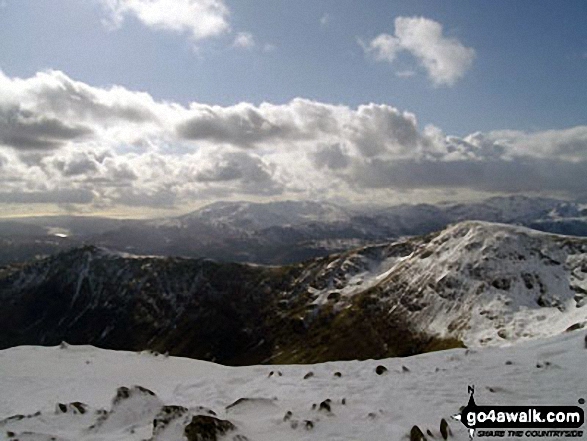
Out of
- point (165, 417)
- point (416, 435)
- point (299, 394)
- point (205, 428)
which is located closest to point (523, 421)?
point (416, 435)

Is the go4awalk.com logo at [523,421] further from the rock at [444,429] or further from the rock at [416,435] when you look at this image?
the rock at [416,435]

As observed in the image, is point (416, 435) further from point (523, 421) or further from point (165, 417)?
point (165, 417)

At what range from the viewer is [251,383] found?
34500mm

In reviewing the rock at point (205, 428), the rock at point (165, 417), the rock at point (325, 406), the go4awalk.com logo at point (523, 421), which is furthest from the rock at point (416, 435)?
the rock at point (165, 417)

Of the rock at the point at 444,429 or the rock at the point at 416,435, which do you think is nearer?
the rock at the point at 416,435

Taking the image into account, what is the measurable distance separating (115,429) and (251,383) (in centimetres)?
1106

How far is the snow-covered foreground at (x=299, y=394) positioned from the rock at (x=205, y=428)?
399 mm

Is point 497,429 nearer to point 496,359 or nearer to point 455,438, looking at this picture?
point 455,438

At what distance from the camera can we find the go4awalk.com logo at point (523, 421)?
20.5 metres

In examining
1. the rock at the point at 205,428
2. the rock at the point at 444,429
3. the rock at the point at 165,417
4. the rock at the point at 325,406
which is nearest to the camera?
the rock at the point at 444,429

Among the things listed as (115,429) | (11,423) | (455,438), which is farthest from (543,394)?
(11,423)

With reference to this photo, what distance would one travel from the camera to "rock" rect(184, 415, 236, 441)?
71.2 ft

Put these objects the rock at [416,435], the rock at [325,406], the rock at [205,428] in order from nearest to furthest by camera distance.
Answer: the rock at [416,435]
the rock at [205,428]
the rock at [325,406]

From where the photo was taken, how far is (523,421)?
72.2 feet
